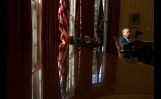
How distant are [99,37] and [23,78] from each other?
239 inches

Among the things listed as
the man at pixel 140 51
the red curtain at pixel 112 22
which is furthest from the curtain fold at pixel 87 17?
the man at pixel 140 51

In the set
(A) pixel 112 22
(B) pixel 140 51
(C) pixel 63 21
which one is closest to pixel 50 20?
(C) pixel 63 21

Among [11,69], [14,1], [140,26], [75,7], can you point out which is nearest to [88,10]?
[75,7]

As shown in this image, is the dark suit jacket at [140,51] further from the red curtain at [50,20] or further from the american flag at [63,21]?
the red curtain at [50,20]

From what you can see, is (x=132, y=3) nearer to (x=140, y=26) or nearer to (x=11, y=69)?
(x=140, y=26)

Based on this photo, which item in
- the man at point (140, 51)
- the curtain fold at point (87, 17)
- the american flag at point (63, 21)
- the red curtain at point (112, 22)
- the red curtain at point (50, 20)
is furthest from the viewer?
the red curtain at point (112, 22)

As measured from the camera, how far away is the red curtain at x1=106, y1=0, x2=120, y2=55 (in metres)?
7.00

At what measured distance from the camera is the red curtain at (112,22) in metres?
7.00

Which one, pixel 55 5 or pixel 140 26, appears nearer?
pixel 55 5

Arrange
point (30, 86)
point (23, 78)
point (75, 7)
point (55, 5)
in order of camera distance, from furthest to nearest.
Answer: point (75, 7), point (55, 5), point (23, 78), point (30, 86)

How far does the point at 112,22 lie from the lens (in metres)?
7.09

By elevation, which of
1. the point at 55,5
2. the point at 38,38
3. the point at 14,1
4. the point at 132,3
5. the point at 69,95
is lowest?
the point at 69,95

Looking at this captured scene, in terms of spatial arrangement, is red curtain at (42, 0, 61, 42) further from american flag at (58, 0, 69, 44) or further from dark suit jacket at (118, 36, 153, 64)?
dark suit jacket at (118, 36, 153, 64)

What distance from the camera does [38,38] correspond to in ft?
14.1
